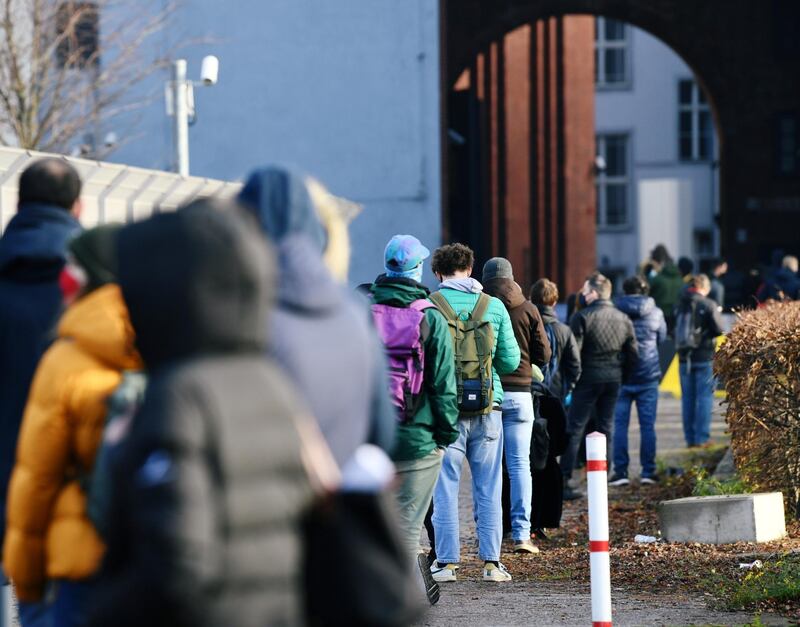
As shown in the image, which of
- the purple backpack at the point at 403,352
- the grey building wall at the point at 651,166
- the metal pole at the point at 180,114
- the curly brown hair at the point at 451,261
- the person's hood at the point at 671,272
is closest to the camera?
the purple backpack at the point at 403,352

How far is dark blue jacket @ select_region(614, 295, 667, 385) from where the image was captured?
1448 centimetres

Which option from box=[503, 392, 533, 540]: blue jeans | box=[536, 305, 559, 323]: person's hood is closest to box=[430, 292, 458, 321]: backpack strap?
box=[503, 392, 533, 540]: blue jeans

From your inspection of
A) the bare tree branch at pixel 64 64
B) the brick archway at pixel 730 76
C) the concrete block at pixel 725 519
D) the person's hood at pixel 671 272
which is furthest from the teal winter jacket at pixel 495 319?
the brick archway at pixel 730 76

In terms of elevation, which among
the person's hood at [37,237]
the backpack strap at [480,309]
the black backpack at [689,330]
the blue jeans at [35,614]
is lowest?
the blue jeans at [35,614]

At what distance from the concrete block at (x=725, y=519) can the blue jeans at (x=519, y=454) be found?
90 centimetres

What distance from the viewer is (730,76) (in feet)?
129

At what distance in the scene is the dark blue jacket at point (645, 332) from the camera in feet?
47.5

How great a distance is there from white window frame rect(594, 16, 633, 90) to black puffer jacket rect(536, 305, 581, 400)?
5080 centimetres

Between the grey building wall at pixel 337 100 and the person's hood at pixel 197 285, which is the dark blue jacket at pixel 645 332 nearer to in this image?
the person's hood at pixel 197 285

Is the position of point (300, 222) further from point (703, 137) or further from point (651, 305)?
A: point (703, 137)

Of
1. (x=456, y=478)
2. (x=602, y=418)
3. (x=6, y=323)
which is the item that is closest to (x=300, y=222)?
(x=6, y=323)

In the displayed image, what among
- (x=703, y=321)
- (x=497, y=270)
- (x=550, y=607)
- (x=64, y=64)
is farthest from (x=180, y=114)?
(x=550, y=607)

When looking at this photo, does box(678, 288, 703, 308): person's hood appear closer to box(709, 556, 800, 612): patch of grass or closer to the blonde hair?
box(709, 556, 800, 612): patch of grass

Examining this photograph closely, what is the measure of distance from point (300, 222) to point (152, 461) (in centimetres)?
99
